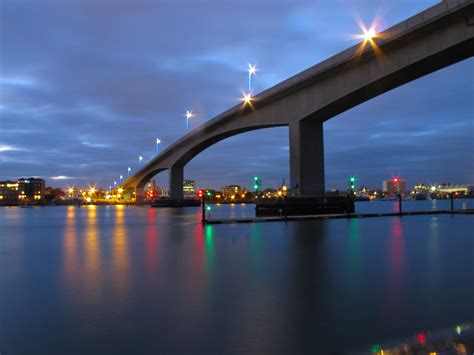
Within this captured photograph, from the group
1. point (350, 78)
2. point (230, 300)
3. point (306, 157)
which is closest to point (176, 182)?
point (306, 157)

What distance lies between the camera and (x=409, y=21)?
30.3 meters

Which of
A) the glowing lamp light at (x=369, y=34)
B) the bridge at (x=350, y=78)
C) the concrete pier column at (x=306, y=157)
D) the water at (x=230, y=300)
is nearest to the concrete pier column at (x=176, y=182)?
the bridge at (x=350, y=78)

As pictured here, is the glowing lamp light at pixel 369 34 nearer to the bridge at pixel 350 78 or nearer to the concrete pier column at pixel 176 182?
the bridge at pixel 350 78

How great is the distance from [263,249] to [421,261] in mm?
6444

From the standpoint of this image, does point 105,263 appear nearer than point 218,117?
Yes

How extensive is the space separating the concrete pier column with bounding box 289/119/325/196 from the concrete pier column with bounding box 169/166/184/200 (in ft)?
177

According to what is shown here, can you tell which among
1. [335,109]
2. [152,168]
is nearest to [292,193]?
[335,109]

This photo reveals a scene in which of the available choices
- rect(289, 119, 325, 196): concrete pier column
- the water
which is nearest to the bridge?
rect(289, 119, 325, 196): concrete pier column

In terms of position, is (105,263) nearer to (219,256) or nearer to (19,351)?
(219,256)

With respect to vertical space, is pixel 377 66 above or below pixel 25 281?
above

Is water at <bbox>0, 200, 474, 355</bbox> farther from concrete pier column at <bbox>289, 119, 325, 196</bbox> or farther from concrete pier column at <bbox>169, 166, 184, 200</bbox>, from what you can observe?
concrete pier column at <bbox>169, 166, 184, 200</bbox>

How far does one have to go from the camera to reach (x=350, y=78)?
3669cm

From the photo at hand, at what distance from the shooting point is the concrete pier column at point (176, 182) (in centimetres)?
9525

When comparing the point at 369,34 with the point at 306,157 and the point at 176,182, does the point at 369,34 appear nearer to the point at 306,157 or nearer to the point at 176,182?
the point at 306,157
